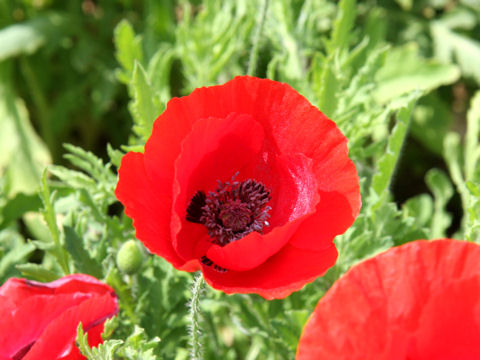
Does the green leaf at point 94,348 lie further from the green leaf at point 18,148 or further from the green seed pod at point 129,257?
the green leaf at point 18,148

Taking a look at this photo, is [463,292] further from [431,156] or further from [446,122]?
[431,156]

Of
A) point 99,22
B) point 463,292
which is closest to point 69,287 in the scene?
point 463,292

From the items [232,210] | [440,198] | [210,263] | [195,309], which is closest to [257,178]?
[232,210]

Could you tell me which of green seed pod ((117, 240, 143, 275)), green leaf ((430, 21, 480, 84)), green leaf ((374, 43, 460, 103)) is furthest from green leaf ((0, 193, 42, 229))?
green leaf ((430, 21, 480, 84))

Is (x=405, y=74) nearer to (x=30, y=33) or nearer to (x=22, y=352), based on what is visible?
(x=30, y=33)

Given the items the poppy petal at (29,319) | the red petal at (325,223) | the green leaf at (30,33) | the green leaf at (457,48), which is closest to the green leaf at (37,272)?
the poppy petal at (29,319)

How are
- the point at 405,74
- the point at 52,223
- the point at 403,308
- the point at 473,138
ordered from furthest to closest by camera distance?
1. the point at 405,74
2. the point at 473,138
3. the point at 52,223
4. the point at 403,308
